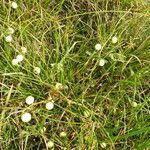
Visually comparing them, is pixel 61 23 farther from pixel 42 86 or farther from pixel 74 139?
pixel 74 139

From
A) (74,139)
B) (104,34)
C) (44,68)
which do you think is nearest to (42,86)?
(44,68)

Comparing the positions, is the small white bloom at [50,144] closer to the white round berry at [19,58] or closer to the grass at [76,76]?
the grass at [76,76]

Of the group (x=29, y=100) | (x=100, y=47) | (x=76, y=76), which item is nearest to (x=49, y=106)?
(x=29, y=100)

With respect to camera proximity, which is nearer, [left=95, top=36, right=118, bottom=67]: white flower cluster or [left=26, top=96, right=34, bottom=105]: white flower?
[left=26, top=96, right=34, bottom=105]: white flower

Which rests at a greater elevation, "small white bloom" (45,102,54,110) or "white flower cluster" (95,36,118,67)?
"white flower cluster" (95,36,118,67)

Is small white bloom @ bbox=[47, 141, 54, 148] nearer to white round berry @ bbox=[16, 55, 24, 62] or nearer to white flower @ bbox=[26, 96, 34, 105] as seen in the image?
white flower @ bbox=[26, 96, 34, 105]

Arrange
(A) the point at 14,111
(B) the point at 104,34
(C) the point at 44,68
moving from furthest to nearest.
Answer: (B) the point at 104,34 < (C) the point at 44,68 < (A) the point at 14,111

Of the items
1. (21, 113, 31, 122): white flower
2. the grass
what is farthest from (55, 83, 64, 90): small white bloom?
(21, 113, 31, 122): white flower

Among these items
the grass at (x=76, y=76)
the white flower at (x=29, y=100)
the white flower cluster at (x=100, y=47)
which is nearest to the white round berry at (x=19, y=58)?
the grass at (x=76, y=76)

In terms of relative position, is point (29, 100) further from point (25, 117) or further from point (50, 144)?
point (50, 144)
